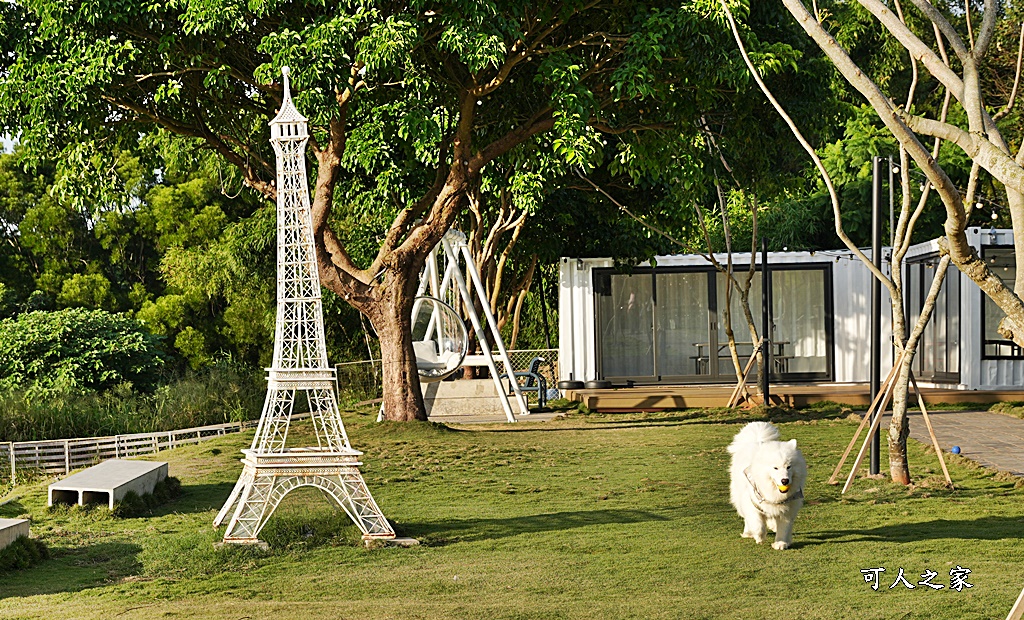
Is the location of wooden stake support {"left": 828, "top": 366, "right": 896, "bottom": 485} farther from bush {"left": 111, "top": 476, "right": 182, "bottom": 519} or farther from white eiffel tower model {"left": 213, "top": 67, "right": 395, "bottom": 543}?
bush {"left": 111, "top": 476, "right": 182, "bottom": 519}

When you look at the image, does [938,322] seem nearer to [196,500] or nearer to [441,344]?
[441,344]

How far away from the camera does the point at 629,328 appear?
21938 millimetres

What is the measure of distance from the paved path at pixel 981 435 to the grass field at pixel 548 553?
617 mm

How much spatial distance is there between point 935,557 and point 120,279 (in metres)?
28.6

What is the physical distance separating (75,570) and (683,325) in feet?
52.1

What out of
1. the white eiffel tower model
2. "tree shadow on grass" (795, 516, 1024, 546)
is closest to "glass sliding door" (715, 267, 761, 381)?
"tree shadow on grass" (795, 516, 1024, 546)

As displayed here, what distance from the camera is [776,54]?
1400cm

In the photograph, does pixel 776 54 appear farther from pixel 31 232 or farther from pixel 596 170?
pixel 31 232

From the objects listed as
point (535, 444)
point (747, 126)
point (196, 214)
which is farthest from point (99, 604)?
point (196, 214)

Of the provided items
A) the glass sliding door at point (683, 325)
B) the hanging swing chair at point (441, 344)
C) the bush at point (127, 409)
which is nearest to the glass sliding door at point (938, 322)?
the glass sliding door at point (683, 325)

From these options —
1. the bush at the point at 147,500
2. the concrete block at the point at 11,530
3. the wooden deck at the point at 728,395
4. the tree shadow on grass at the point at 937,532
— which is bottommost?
the tree shadow on grass at the point at 937,532

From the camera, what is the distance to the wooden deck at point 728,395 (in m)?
18.5

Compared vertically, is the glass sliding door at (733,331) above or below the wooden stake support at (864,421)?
above

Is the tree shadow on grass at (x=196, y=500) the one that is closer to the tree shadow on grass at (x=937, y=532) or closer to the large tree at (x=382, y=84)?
the large tree at (x=382, y=84)
